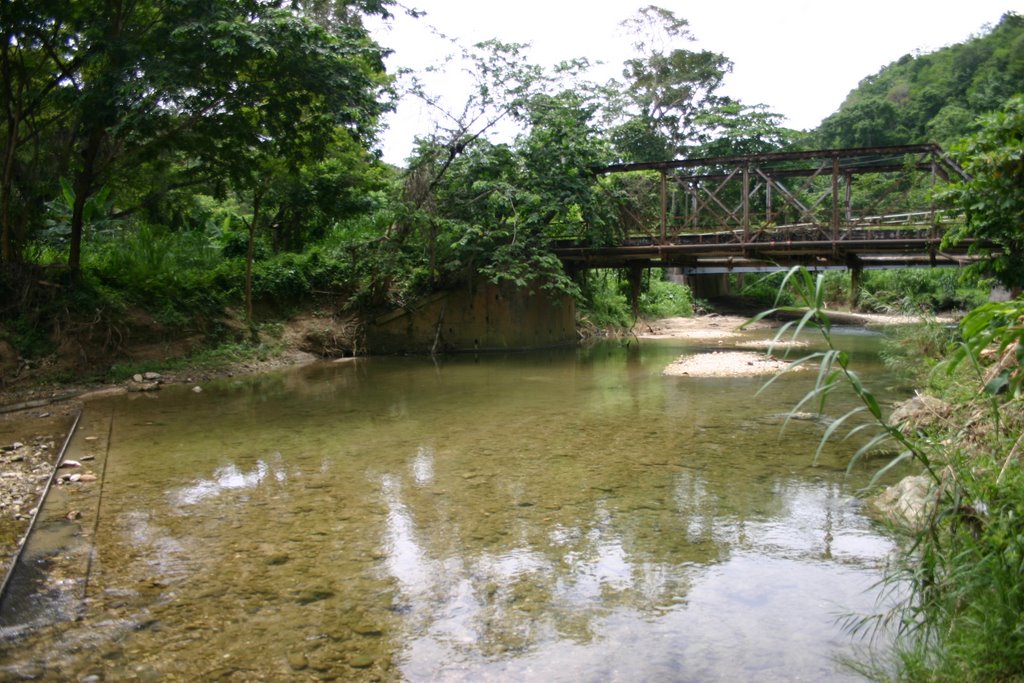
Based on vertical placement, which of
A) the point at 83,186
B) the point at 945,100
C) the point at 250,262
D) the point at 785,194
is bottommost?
the point at 250,262

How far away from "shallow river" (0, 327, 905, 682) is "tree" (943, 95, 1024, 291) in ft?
10.3

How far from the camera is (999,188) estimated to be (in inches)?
343

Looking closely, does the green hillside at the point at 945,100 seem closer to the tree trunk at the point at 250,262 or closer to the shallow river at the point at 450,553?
the tree trunk at the point at 250,262

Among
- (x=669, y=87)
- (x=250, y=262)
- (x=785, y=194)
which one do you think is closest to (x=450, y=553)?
(x=250, y=262)

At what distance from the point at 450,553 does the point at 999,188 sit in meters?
7.41

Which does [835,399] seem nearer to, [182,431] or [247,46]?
[182,431]

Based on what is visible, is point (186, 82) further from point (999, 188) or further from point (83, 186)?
point (999, 188)

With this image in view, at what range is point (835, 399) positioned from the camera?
37.7ft

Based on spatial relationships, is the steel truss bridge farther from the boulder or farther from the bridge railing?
the boulder

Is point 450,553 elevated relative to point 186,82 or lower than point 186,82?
lower

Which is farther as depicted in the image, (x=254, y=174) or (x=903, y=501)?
(x=254, y=174)

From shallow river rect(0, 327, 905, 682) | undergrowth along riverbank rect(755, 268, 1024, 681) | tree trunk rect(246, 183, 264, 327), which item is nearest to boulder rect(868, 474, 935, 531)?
shallow river rect(0, 327, 905, 682)

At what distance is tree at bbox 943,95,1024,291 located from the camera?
27.3 feet

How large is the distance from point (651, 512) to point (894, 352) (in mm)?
9066
